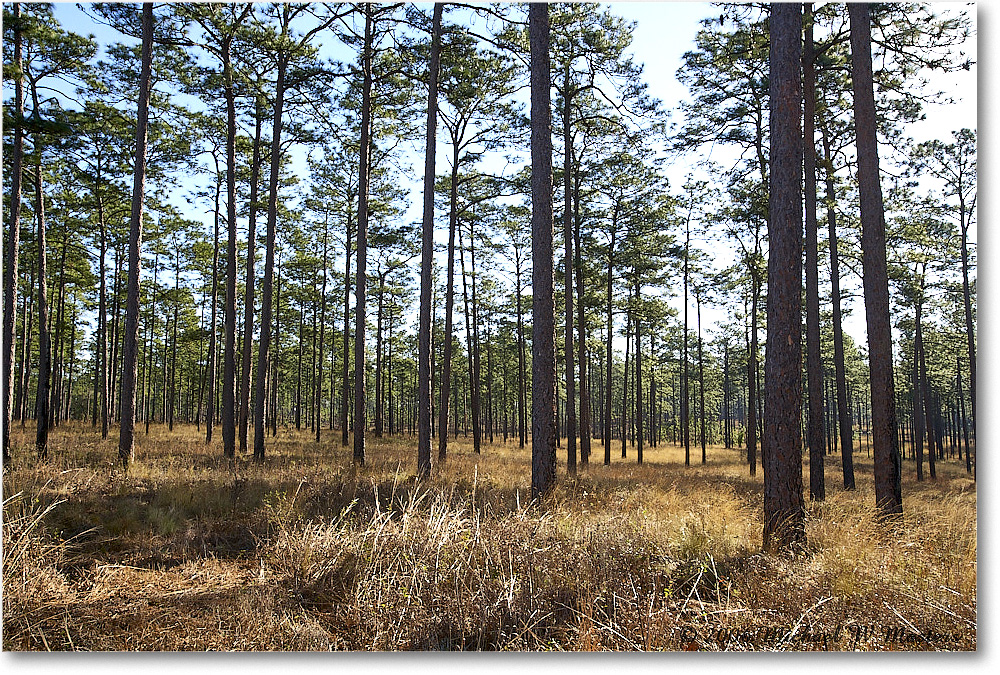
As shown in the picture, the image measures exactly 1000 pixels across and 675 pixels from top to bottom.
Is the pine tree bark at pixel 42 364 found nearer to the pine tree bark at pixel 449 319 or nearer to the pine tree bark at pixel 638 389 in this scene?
the pine tree bark at pixel 449 319

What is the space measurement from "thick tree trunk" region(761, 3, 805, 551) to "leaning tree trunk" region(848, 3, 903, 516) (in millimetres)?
2690

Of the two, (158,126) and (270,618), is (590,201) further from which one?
(270,618)

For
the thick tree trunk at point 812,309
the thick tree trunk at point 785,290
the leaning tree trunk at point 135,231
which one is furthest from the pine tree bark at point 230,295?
the thick tree trunk at point 812,309

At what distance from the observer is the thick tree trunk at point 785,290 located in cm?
458

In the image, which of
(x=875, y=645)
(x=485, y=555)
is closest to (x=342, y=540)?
(x=485, y=555)

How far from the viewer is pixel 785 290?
4.59m

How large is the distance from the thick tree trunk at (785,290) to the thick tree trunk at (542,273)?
2671 millimetres

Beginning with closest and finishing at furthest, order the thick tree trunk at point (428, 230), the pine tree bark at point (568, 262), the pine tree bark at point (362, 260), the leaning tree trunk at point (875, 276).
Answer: the leaning tree trunk at point (875, 276), the thick tree trunk at point (428, 230), the pine tree bark at point (362, 260), the pine tree bark at point (568, 262)

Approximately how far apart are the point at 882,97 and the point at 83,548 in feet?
47.6

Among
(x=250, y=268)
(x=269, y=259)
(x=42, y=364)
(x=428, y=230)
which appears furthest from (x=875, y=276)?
(x=42, y=364)

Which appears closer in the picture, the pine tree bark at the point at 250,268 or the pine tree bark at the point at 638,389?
the pine tree bark at the point at 250,268

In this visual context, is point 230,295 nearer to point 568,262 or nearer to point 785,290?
point 568,262

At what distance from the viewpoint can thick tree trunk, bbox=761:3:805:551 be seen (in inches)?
180

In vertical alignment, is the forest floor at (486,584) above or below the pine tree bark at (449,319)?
below
